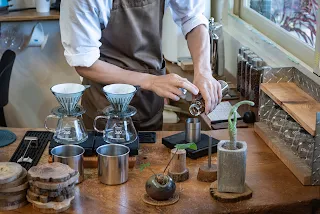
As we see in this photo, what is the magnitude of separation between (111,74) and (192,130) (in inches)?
15.3

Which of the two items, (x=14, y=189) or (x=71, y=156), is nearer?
(x=14, y=189)

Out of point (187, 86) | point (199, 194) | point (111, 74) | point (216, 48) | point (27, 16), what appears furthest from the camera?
point (27, 16)

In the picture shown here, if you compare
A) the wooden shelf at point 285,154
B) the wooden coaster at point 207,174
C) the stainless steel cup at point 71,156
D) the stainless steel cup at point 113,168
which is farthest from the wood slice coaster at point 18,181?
the wooden shelf at point 285,154

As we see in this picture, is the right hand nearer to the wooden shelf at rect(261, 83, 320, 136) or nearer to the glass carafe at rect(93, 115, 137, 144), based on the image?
the glass carafe at rect(93, 115, 137, 144)

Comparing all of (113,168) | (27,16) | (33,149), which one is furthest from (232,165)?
(27,16)

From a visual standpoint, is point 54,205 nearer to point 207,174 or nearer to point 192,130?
point 207,174

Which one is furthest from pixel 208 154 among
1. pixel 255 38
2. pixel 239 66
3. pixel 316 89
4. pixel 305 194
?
pixel 255 38

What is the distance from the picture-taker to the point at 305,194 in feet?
5.80

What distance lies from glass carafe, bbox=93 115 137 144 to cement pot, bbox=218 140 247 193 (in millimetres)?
361

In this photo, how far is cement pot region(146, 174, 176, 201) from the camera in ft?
5.57

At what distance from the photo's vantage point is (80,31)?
2.12 m

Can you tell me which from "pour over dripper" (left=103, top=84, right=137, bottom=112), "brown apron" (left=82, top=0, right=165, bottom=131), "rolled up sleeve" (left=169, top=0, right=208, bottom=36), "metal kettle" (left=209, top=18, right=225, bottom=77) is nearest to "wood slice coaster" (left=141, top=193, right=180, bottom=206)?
"pour over dripper" (left=103, top=84, right=137, bottom=112)

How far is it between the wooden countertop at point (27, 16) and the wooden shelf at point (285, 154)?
1792 millimetres

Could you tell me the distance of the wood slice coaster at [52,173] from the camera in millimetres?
1656
